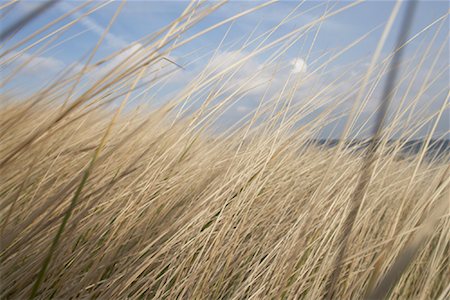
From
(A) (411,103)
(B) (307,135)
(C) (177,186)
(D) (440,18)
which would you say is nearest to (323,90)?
(B) (307,135)

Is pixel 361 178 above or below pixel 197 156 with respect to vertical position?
below

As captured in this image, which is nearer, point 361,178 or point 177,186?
point 361,178

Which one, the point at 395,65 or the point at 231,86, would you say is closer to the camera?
the point at 395,65

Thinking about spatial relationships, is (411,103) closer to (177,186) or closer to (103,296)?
(177,186)

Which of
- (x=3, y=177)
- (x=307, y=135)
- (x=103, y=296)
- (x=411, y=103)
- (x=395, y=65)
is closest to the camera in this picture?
(x=395, y=65)

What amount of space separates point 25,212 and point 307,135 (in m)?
1.05

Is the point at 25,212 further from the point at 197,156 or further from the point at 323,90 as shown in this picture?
the point at 323,90

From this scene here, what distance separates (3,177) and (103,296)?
417 mm

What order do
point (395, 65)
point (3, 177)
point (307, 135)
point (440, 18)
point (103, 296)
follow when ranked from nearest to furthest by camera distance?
point (395, 65) < point (103, 296) < point (3, 177) < point (440, 18) < point (307, 135)

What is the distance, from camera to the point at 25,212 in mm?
996

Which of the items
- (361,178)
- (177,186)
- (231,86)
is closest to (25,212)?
(177,186)

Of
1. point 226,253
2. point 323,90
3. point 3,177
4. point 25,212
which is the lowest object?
point 226,253

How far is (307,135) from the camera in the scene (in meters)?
1.59

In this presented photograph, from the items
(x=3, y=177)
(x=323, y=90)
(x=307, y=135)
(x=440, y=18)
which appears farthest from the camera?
(x=307, y=135)
